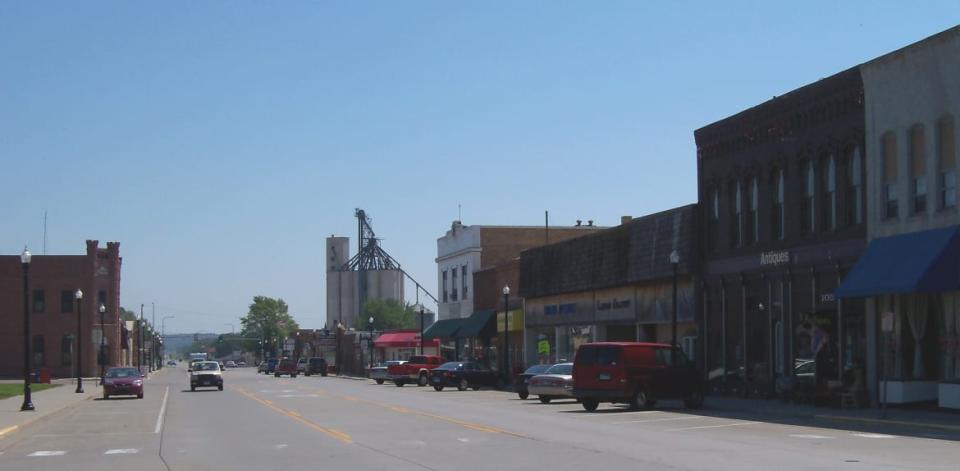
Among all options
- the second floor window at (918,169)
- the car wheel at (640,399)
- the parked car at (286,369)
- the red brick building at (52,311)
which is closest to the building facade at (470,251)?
the parked car at (286,369)

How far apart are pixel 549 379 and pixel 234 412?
11.1m

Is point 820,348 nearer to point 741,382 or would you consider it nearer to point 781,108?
point 741,382

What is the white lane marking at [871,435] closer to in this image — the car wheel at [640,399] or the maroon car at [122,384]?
the car wheel at [640,399]

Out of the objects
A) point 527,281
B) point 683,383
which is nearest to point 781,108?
point 683,383

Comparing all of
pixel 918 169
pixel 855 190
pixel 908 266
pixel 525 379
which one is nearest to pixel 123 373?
pixel 525 379

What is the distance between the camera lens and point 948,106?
102 ft

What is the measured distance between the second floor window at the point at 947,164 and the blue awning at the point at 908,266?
864 millimetres

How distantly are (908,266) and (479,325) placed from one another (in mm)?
43559

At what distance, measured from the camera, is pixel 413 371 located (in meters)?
68.5

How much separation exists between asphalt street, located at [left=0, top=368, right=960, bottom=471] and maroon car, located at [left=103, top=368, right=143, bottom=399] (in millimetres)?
14178

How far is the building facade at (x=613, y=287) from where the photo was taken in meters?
46.8

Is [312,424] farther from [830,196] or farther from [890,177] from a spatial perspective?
[830,196]

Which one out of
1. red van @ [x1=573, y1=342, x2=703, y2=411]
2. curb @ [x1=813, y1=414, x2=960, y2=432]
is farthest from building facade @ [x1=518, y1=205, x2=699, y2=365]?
curb @ [x1=813, y1=414, x2=960, y2=432]

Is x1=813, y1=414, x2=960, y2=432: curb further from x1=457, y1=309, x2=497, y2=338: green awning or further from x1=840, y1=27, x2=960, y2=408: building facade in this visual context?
x1=457, y1=309, x2=497, y2=338: green awning
